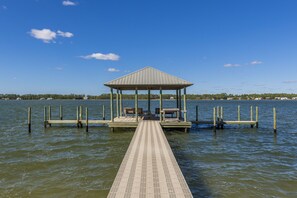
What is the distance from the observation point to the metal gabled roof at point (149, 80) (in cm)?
1708

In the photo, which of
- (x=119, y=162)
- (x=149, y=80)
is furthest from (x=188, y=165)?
(x=149, y=80)

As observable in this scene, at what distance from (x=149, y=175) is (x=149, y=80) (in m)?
11.5

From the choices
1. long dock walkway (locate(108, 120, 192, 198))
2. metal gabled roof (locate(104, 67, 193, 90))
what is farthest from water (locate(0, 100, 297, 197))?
metal gabled roof (locate(104, 67, 193, 90))

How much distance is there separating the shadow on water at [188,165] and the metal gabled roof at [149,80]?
365 centimetres

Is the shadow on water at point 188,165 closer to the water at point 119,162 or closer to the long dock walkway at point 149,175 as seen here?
the water at point 119,162

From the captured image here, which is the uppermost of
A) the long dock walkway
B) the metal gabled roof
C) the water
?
the metal gabled roof

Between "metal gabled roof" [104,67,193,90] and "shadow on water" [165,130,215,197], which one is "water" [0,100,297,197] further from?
"metal gabled roof" [104,67,193,90]

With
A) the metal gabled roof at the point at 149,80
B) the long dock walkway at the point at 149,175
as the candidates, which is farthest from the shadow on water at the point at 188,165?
the metal gabled roof at the point at 149,80

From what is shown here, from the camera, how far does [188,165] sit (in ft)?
34.9

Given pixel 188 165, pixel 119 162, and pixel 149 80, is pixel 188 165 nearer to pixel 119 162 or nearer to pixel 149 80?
pixel 119 162

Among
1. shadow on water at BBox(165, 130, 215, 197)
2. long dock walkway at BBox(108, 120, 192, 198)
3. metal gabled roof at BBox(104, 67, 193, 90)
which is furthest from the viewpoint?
metal gabled roof at BBox(104, 67, 193, 90)

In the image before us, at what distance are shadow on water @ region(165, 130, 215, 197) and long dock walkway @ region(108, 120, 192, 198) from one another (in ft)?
3.72

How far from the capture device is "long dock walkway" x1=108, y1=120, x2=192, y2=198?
18.3ft

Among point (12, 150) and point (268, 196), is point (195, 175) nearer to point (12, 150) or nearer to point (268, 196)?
point (268, 196)
